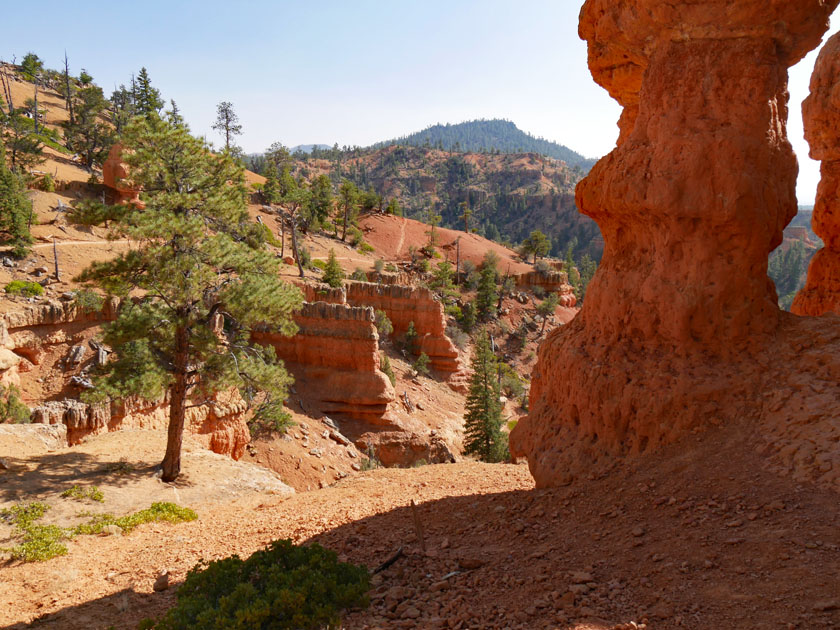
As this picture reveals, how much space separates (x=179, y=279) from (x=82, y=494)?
467 centimetres

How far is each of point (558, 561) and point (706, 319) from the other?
3623 millimetres

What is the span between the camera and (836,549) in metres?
4.46

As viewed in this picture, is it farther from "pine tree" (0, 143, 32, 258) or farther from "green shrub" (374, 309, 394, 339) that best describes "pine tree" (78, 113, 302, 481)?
"green shrub" (374, 309, 394, 339)

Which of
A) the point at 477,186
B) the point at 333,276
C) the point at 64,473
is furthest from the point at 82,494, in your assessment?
the point at 477,186

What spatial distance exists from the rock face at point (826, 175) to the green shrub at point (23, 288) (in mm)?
25796

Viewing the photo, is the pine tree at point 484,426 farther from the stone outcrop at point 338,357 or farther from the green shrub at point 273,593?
the green shrub at point 273,593

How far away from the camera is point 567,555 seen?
570 centimetres

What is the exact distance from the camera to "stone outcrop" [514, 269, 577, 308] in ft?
188

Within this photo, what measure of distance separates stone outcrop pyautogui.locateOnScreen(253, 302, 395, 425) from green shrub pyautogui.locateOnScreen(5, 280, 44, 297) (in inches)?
358

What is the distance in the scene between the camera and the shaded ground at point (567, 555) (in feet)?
14.4

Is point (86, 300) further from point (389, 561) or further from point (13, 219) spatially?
point (389, 561)

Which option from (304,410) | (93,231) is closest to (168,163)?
(304,410)

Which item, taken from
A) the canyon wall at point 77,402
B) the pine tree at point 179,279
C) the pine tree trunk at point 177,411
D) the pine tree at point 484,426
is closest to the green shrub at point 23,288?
the canyon wall at point 77,402

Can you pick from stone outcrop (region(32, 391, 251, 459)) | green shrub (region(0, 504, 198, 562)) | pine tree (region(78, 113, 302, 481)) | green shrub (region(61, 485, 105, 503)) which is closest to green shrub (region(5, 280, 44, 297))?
→ stone outcrop (region(32, 391, 251, 459))
